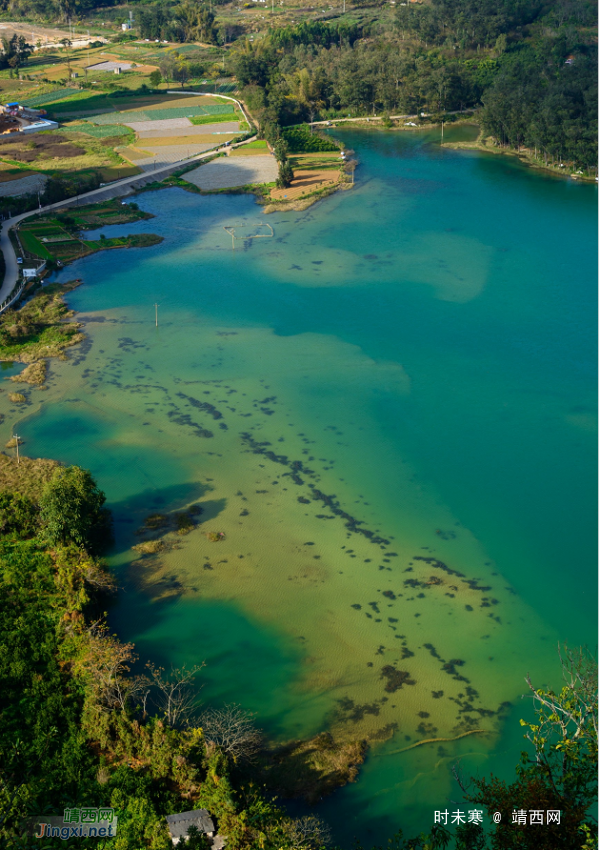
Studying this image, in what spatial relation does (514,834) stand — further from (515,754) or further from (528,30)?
(528,30)

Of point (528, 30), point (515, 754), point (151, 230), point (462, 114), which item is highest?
point (528, 30)

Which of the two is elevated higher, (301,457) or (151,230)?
(151,230)

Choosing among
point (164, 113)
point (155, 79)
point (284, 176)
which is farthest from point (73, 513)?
point (155, 79)

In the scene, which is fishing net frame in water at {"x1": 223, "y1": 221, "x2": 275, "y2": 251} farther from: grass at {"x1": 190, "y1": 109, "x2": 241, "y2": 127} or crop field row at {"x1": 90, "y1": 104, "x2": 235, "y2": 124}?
crop field row at {"x1": 90, "y1": 104, "x2": 235, "y2": 124}

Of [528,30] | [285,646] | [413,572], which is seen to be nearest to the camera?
[285,646]

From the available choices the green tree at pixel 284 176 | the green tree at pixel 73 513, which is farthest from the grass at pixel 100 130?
the green tree at pixel 73 513

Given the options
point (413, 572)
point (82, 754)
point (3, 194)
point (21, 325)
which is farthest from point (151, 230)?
point (82, 754)

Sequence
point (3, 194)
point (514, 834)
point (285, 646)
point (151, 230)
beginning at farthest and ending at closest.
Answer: point (3, 194), point (151, 230), point (285, 646), point (514, 834)

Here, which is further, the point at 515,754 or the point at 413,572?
the point at 413,572
